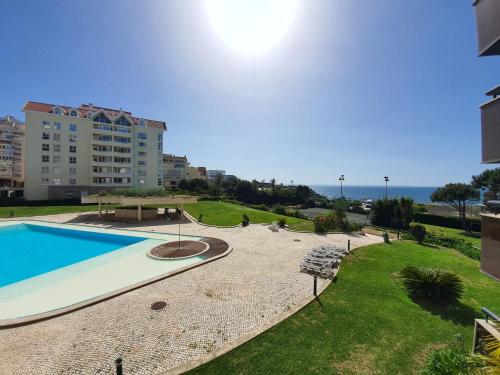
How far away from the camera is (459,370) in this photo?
561 cm

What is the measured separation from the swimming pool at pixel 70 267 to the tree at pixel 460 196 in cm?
4646

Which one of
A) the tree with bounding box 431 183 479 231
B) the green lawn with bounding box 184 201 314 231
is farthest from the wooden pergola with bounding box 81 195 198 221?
the tree with bounding box 431 183 479 231

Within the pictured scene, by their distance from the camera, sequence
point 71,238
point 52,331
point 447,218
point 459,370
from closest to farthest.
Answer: point 459,370 < point 52,331 < point 71,238 < point 447,218

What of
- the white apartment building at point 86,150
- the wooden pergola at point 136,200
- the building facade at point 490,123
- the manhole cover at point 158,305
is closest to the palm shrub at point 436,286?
the building facade at point 490,123

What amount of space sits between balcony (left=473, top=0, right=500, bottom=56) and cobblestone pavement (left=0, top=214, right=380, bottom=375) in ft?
34.1

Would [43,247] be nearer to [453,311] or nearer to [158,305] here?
[158,305]

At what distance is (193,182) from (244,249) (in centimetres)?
7385

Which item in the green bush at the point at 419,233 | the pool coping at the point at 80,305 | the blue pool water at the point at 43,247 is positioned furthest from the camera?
the green bush at the point at 419,233

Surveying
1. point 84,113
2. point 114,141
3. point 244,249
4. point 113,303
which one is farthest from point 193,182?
point 113,303

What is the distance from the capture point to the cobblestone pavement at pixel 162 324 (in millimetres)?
6918

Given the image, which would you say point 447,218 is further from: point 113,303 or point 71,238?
point 71,238

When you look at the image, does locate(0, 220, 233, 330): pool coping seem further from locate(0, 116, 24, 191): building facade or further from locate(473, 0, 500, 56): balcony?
locate(0, 116, 24, 191): building facade

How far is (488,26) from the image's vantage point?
18.5ft

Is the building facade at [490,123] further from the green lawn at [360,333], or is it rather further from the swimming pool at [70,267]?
the swimming pool at [70,267]
